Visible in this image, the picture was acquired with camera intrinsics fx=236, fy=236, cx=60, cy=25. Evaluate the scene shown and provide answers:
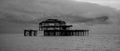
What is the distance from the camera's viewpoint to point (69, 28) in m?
88.1

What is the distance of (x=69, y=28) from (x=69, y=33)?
1894 mm

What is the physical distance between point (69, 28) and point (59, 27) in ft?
13.3

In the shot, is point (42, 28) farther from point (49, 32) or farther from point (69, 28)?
point (69, 28)

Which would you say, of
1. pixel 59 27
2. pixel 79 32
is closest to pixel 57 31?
pixel 59 27

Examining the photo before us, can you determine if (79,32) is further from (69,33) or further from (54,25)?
(54,25)

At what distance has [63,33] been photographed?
3479 inches

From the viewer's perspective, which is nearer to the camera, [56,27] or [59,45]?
[59,45]

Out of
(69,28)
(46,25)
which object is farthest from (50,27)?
(69,28)

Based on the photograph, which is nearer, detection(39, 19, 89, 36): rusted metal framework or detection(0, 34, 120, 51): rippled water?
detection(0, 34, 120, 51): rippled water

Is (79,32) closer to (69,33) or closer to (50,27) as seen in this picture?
(69,33)

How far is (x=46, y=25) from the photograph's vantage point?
87125 mm

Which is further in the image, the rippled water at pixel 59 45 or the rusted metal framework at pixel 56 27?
the rusted metal framework at pixel 56 27

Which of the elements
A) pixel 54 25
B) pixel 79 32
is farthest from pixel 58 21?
pixel 79 32

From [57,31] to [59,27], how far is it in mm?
1913
